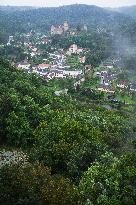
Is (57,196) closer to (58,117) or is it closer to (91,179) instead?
(91,179)

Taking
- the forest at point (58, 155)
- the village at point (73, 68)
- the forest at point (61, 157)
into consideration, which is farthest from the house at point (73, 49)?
the forest at point (61, 157)

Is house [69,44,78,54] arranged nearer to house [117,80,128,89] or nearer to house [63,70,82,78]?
house [63,70,82,78]

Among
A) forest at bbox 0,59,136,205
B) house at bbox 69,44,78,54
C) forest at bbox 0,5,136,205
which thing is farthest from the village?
forest at bbox 0,59,136,205

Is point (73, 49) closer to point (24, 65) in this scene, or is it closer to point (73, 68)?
point (73, 68)

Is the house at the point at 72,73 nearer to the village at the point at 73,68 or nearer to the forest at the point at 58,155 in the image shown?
the village at the point at 73,68

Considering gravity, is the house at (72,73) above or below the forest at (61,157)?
below

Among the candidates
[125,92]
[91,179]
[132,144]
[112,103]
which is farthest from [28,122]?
[125,92]

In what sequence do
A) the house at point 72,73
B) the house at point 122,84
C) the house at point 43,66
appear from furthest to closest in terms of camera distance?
1. the house at point 43,66
2. the house at point 72,73
3. the house at point 122,84

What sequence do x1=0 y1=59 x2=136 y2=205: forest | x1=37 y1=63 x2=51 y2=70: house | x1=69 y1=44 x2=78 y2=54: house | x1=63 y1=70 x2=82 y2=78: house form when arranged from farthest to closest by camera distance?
x1=69 y1=44 x2=78 y2=54: house, x1=37 y1=63 x2=51 y2=70: house, x1=63 y1=70 x2=82 y2=78: house, x1=0 y1=59 x2=136 y2=205: forest

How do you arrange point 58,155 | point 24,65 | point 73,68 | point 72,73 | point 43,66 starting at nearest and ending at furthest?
1. point 58,155
2. point 72,73
3. point 24,65
4. point 73,68
5. point 43,66

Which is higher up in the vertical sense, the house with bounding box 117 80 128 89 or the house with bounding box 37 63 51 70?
the house with bounding box 117 80 128 89

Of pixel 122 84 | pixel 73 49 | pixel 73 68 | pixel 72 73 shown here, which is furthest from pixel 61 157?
pixel 73 49

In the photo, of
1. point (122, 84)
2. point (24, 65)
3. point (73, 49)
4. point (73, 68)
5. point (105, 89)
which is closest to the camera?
point (105, 89)
